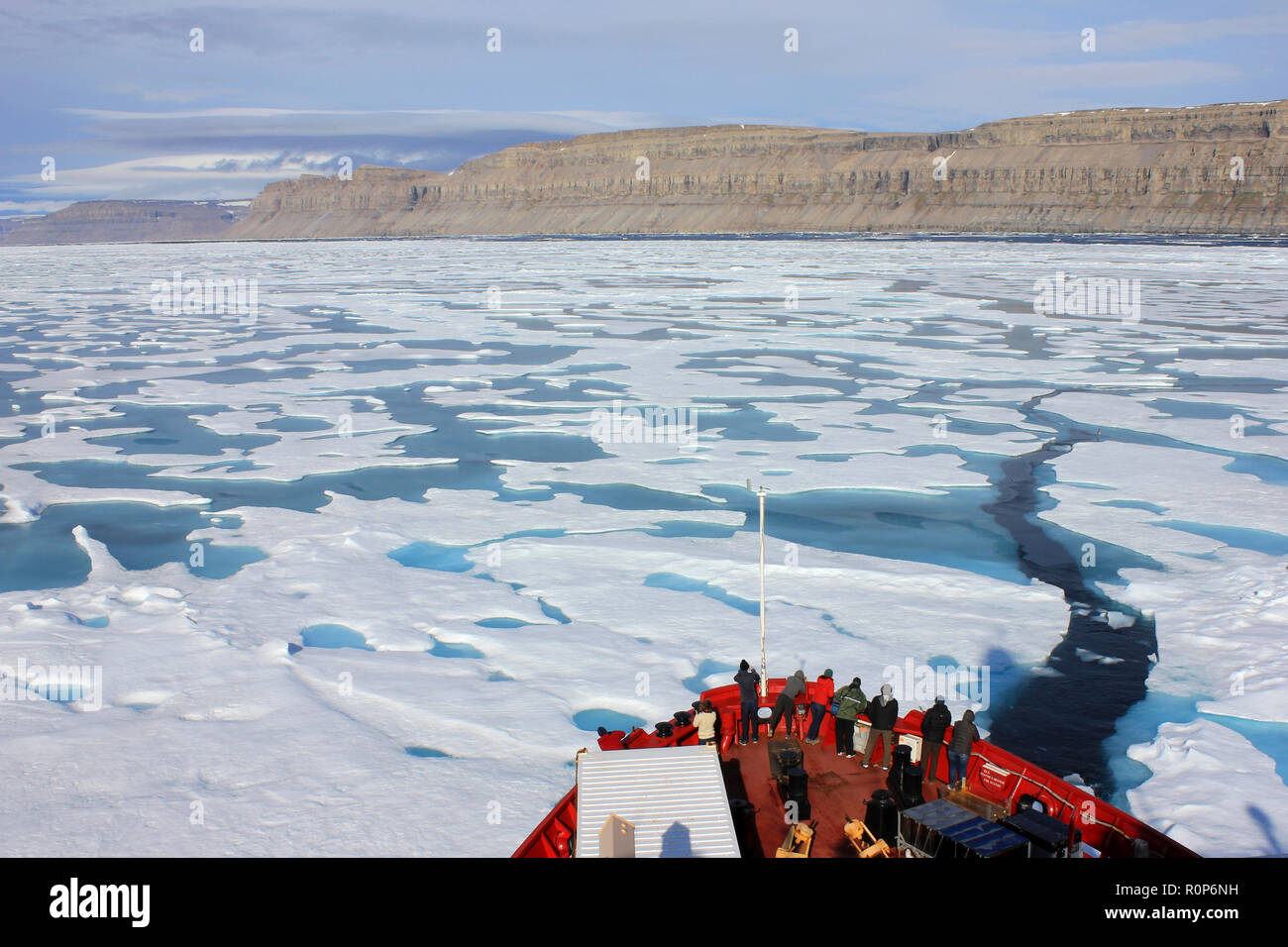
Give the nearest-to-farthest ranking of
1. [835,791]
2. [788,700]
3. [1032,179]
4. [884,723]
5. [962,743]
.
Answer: [962,743] < [835,791] < [884,723] < [788,700] < [1032,179]

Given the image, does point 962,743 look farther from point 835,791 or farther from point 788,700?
point 788,700

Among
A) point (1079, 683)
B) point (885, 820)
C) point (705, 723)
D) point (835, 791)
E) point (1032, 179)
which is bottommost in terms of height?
point (835, 791)

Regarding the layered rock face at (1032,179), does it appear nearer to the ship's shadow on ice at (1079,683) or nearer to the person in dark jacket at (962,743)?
the ship's shadow on ice at (1079,683)

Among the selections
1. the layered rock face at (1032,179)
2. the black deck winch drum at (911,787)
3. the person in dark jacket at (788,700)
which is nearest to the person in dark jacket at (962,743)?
the black deck winch drum at (911,787)

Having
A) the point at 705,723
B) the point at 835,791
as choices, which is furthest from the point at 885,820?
the point at 705,723

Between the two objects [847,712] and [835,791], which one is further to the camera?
[847,712]
